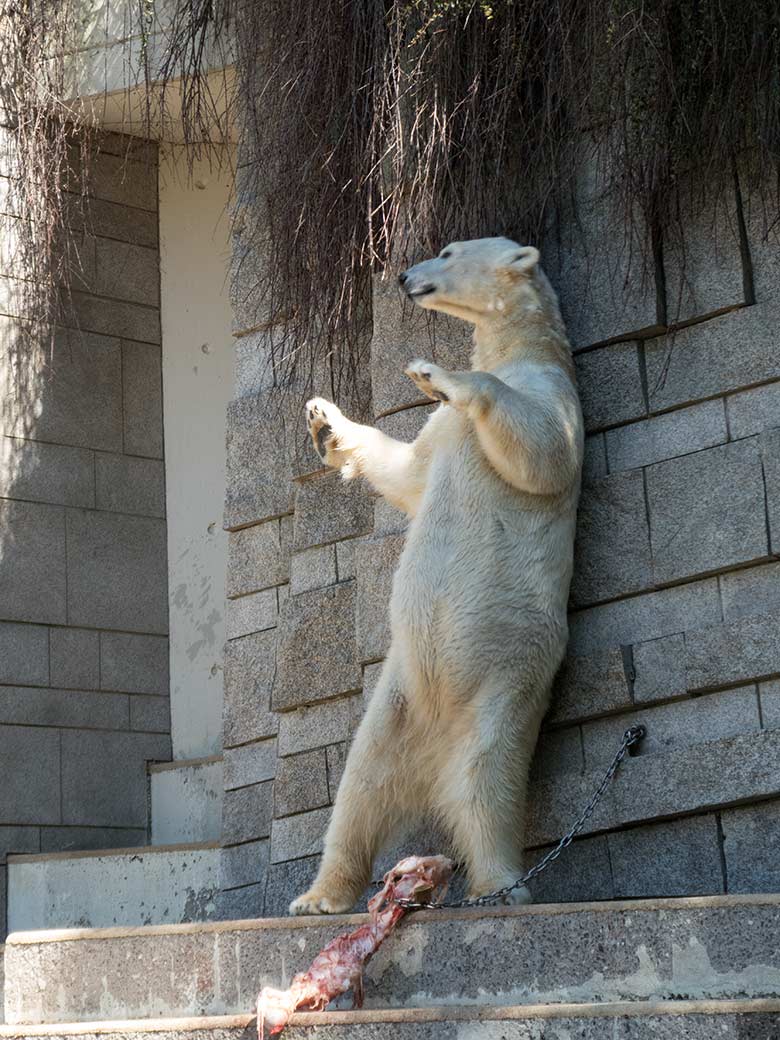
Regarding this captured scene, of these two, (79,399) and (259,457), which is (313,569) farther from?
(79,399)

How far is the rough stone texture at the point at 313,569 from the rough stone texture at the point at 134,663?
1687 millimetres

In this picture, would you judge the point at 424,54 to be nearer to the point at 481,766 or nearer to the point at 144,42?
the point at 144,42

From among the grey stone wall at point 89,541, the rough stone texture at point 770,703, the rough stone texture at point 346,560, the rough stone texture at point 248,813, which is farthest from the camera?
the grey stone wall at point 89,541

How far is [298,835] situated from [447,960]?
1.81m

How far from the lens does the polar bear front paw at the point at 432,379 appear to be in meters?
4.70

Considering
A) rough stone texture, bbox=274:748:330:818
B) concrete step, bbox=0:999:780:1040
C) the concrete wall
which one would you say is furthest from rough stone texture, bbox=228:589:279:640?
concrete step, bbox=0:999:780:1040

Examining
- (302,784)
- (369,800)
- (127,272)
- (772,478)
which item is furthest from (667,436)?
(127,272)

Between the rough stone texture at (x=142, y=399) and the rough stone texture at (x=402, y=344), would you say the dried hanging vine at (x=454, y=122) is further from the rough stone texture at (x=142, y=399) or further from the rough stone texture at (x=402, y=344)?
the rough stone texture at (x=142, y=399)

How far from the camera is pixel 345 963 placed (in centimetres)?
406

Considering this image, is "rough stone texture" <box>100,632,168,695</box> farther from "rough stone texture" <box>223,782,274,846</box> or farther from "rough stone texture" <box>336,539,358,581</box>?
"rough stone texture" <box>336,539,358,581</box>

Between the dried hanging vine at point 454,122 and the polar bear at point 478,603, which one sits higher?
the dried hanging vine at point 454,122

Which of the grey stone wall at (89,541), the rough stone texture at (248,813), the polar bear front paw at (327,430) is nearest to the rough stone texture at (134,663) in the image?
the grey stone wall at (89,541)

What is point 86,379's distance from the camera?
25.5 ft

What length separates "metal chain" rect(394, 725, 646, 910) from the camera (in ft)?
14.2
